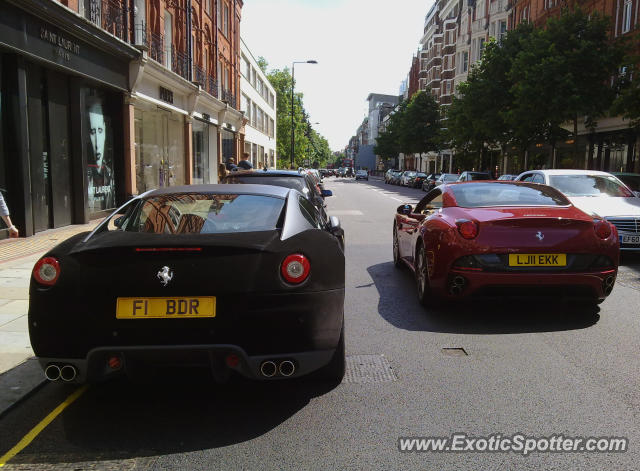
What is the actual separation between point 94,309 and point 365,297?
394cm

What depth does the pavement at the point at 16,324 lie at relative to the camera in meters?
3.84

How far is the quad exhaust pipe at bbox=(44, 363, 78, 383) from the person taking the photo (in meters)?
3.18

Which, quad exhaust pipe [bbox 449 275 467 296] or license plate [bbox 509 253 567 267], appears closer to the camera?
license plate [bbox 509 253 567 267]

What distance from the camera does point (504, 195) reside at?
247 inches

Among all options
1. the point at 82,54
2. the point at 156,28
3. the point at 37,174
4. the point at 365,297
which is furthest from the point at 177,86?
the point at 365,297

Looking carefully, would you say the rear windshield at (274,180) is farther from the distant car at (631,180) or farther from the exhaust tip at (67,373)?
the distant car at (631,180)

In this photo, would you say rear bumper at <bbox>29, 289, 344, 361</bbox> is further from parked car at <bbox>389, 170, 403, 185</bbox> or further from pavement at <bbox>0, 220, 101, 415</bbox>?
parked car at <bbox>389, 170, 403, 185</bbox>

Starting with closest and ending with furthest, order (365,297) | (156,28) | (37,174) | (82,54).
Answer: (365,297) < (37,174) < (82,54) < (156,28)

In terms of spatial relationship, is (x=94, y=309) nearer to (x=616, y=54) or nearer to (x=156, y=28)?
(x=156, y=28)

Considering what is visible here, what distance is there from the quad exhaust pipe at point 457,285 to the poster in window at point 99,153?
11959 millimetres

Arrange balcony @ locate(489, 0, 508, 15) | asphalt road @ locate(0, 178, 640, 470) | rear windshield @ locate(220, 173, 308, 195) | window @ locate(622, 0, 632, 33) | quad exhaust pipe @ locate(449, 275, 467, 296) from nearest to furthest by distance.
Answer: asphalt road @ locate(0, 178, 640, 470)
quad exhaust pipe @ locate(449, 275, 467, 296)
rear windshield @ locate(220, 173, 308, 195)
window @ locate(622, 0, 632, 33)
balcony @ locate(489, 0, 508, 15)

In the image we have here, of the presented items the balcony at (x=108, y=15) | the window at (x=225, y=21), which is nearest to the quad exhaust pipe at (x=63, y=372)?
the balcony at (x=108, y=15)

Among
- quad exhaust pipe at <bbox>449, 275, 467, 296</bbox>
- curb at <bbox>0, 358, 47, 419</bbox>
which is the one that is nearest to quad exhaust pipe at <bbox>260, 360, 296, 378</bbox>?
curb at <bbox>0, 358, 47, 419</bbox>

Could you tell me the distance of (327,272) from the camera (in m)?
3.41
